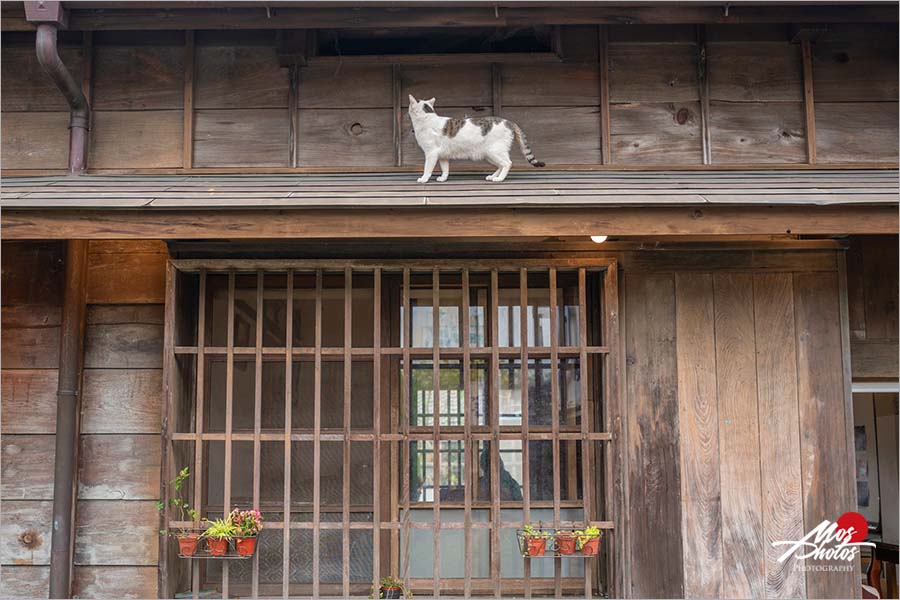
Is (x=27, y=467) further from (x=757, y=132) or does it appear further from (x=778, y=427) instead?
(x=757, y=132)

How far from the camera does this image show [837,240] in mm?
4387

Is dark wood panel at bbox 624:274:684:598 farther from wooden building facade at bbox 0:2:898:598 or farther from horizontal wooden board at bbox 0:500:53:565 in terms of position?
horizontal wooden board at bbox 0:500:53:565

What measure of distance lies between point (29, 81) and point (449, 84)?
249 cm

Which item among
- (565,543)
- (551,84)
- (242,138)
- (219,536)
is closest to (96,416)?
(219,536)

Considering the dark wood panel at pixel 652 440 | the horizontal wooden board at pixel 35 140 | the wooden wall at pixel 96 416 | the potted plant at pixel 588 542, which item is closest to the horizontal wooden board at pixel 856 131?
the dark wood panel at pixel 652 440

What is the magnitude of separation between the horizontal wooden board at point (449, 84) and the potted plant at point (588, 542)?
246cm

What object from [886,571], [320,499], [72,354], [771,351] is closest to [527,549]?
[320,499]

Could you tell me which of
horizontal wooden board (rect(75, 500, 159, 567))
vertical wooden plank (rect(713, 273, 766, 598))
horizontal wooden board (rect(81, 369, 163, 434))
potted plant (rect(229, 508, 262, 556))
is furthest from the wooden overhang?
horizontal wooden board (rect(75, 500, 159, 567))

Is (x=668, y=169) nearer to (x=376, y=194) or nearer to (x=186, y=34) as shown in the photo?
(x=376, y=194)

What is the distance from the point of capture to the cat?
423 cm

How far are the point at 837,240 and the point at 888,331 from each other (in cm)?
65

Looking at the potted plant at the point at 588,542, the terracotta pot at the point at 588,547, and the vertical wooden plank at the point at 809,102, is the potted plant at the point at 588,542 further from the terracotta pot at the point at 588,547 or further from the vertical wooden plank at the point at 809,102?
the vertical wooden plank at the point at 809,102

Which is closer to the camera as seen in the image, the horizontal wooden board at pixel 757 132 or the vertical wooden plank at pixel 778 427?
the vertical wooden plank at pixel 778 427

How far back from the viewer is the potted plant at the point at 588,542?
4016mm
